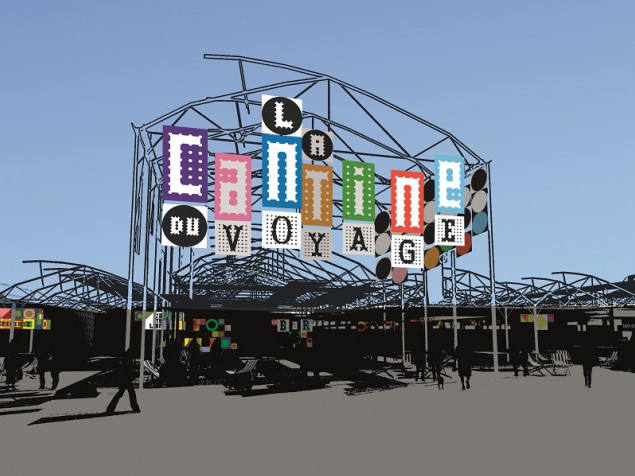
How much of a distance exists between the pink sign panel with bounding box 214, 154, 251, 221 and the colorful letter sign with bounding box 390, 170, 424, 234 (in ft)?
17.8

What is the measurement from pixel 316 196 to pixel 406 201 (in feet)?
11.5

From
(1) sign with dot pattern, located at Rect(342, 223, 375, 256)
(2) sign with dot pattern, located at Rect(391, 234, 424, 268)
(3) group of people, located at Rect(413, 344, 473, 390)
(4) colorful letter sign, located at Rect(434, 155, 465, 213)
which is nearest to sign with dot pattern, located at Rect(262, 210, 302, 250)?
(1) sign with dot pattern, located at Rect(342, 223, 375, 256)

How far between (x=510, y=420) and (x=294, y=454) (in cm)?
565

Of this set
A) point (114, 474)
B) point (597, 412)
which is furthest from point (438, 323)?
point (114, 474)

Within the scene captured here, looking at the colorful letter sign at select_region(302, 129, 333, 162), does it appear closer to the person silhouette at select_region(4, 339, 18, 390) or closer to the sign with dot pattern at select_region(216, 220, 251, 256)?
the sign with dot pattern at select_region(216, 220, 251, 256)

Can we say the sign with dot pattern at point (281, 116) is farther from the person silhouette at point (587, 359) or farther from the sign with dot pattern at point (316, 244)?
the person silhouette at point (587, 359)

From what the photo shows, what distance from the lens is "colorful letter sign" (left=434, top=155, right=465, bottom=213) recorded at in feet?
78.7

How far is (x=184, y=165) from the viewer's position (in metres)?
20.5

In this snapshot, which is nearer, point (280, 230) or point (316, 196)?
point (280, 230)

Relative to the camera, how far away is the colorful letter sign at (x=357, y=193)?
74.6 ft

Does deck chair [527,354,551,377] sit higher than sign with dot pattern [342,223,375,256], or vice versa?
sign with dot pattern [342,223,375,256]

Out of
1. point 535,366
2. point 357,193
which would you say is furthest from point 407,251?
point 535,366

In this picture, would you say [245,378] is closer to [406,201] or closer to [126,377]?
[126,377]

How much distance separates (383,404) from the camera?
1572cm
